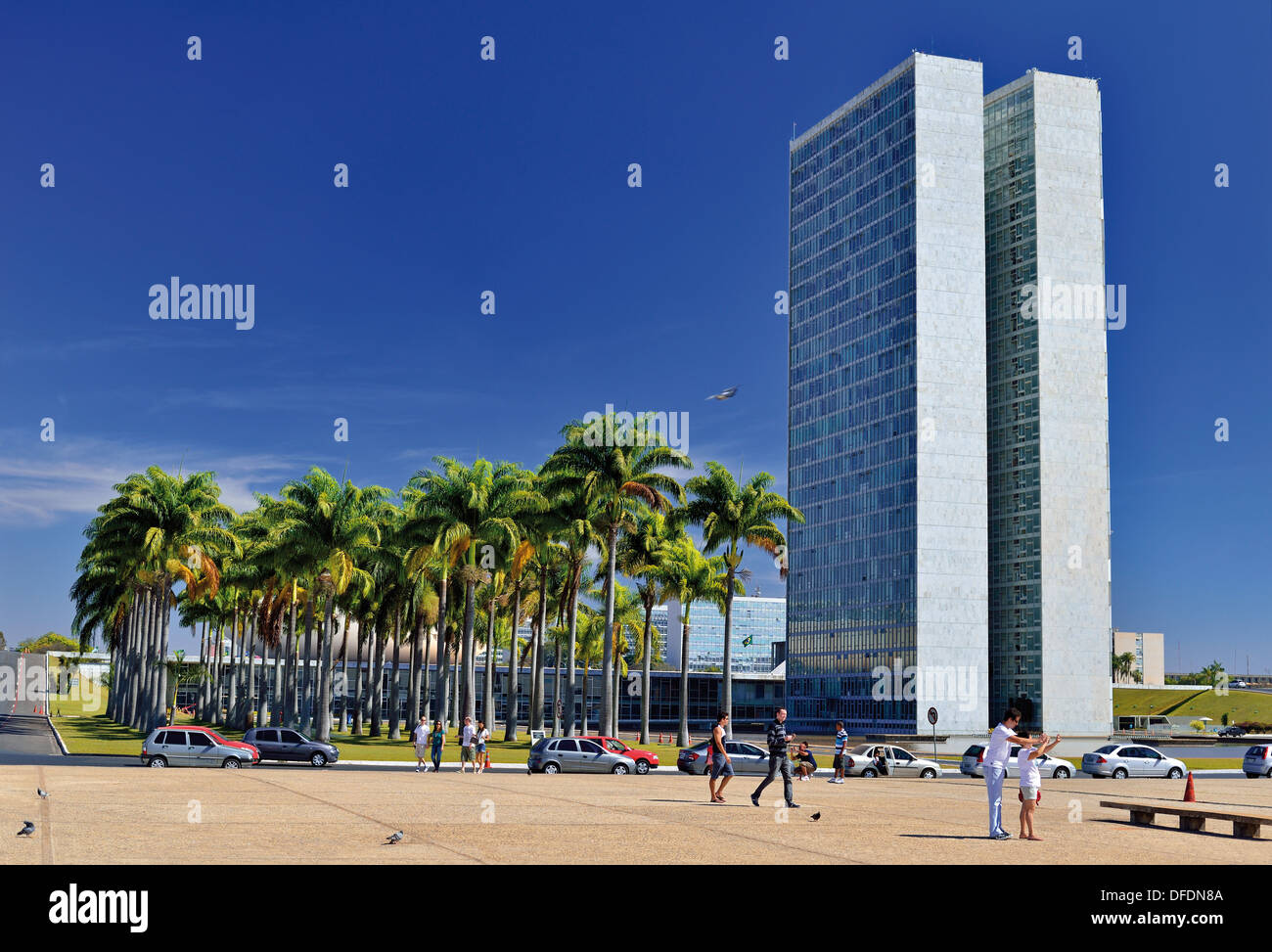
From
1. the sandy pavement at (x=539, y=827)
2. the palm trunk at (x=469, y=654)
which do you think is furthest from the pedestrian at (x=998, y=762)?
the palm trunk at (x=469, y=654)

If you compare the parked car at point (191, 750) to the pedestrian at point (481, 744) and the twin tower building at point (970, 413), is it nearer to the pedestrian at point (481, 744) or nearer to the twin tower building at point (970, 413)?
the pedestrian at point (481, 744)

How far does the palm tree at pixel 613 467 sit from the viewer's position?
60.0 m

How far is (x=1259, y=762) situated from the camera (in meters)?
49.7

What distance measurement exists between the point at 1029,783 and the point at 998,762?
682mm

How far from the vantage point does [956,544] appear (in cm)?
13112

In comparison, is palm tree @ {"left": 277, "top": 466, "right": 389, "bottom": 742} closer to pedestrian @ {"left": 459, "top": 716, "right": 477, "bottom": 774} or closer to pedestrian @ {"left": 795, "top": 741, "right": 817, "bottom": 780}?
pedestrian @ {"left": 459, "top": 716, "right": 477, "bottom": 774}

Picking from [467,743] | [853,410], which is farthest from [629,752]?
[853,410]

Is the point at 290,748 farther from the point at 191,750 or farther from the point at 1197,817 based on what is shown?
the point at 1197,817

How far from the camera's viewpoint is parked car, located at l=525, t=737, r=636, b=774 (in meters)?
44.5

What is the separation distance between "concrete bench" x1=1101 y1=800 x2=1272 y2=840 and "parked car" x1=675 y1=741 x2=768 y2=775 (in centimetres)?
2514

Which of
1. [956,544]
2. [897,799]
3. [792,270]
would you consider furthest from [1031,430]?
[897,799]

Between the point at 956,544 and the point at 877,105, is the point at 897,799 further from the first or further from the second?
the point at 877,105

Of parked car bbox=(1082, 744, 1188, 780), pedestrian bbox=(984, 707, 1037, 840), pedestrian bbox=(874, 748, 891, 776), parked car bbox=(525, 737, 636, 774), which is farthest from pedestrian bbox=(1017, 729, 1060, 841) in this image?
parked car bbox=(1082, 744, 1188, 780)
